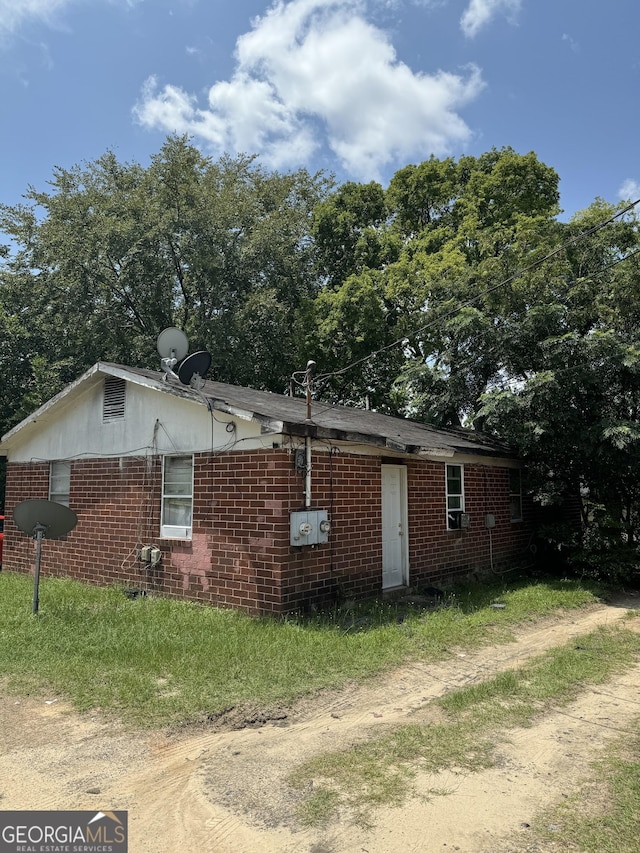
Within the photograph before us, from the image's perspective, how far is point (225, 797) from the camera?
3611 millimetres

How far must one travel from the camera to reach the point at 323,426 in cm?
835

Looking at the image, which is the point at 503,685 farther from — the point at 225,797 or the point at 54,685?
the point at 54,685

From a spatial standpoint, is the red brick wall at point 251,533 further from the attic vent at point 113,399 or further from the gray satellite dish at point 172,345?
the gray satellite dish at point 172,345

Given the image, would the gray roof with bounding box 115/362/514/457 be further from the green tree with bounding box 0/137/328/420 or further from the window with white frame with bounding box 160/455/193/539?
the green tree with bounding box 0/137/328/420

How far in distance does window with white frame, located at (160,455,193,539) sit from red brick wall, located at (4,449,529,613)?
154 mm

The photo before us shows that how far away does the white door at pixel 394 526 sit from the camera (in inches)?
392

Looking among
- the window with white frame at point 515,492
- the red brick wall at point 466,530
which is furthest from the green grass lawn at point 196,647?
the window with white frame at point 515,492

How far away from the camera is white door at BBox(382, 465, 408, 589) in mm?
9945

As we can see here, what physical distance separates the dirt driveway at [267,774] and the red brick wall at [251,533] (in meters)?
2.72

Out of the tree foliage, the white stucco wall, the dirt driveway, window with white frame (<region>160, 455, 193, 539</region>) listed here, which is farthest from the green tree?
the dirt driveway

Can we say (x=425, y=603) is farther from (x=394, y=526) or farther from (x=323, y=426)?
(x=323, y=426)

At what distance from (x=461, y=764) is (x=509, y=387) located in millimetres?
10231

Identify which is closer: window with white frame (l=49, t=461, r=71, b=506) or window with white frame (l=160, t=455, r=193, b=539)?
window with white frame (l=160, t=455, r=193, b=539)

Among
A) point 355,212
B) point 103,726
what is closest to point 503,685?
point 103,726
